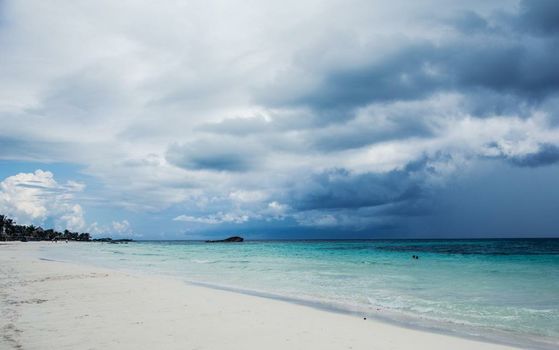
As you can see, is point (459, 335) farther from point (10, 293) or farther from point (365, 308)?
point (10, 293)

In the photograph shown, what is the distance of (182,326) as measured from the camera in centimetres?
1021

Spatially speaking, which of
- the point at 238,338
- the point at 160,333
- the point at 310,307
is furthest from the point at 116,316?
the point at 310,307

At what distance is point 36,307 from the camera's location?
12070mm

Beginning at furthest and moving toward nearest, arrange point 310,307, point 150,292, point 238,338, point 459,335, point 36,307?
point 150,292, point 310,307, point 36,307, point 459,335, point 238,338

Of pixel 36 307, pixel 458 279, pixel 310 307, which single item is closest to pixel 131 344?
pixel 36 307

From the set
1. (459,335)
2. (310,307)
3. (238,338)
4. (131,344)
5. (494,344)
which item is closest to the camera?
(131,344)

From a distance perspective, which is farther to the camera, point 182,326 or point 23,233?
point 23,233

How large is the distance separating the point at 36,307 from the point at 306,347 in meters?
9.11

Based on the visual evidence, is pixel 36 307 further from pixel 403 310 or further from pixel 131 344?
pixel 403 310

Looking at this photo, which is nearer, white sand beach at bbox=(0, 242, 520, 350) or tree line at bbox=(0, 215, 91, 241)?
white sand beach at bbox=(0, 242, 520, 350)

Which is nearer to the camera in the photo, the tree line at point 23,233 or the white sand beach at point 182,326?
the white sand beach at point 182,326

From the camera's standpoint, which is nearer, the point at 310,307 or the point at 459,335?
the point at 459,335

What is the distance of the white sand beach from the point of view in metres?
8.53

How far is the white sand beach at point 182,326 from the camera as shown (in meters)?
8.53
